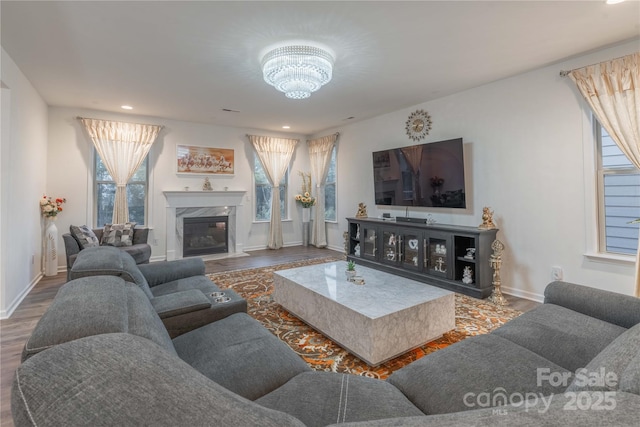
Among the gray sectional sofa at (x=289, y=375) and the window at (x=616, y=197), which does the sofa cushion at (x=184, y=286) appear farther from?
the window at (x=616, y=197)

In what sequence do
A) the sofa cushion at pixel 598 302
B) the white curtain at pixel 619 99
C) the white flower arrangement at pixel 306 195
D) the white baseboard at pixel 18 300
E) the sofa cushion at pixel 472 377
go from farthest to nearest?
the white flower arrangement at pixel 306 195
the white baseboard at pixel 18 300
the white curtain at pixel 619 99
the sofa cushion at pixel 598 302
the sofa cushion at pixel 472 377

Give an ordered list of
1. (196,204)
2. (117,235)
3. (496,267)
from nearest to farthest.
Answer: (496,267)
(117,235)
(196,204)

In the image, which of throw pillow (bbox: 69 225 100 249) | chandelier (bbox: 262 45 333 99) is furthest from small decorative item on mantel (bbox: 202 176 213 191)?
chandelier (bbox: 262 45 333 99)

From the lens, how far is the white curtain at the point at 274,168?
652cm

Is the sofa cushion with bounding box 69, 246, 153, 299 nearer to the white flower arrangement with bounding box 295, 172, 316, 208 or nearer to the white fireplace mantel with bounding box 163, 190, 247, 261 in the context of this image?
the white fireplace mantel with bounding box 163, 190, 247, 261

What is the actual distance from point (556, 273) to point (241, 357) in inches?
142

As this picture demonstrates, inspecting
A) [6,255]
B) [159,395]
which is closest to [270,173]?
[6,255]

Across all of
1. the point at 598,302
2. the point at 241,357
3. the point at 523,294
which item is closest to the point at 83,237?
the point at 241,357

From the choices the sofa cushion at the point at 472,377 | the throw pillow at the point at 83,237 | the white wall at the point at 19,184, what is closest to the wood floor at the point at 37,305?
the white wall at the point at 19,184

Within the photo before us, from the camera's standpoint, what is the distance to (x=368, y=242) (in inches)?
204

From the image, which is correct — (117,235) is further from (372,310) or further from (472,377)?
(472,377)

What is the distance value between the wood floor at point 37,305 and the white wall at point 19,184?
0.44 ft

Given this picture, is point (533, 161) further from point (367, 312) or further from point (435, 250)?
point (367, 312)

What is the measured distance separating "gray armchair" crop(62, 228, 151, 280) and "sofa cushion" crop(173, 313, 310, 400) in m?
3.02
